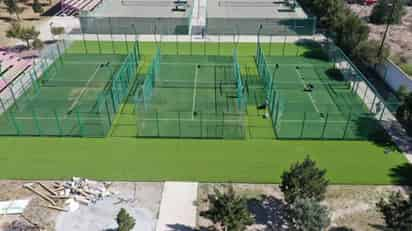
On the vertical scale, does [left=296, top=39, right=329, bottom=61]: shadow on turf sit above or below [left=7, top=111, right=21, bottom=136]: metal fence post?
above

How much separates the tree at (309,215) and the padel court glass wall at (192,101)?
27.7 feet

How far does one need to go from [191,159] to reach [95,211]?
5.94 meters

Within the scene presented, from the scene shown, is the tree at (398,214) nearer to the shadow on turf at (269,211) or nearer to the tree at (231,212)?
the shadow on turf at (269,211)

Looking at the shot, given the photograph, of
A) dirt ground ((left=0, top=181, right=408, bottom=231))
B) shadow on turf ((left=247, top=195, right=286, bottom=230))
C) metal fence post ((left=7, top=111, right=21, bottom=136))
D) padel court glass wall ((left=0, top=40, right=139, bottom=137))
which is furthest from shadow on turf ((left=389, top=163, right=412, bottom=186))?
metal fence post ((left=7, top=111, right=21, bottom=136))

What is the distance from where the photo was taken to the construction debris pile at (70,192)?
16.6m

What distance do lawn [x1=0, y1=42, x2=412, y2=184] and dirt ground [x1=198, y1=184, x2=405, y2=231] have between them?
58 cm

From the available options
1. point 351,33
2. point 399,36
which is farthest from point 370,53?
point 399,36

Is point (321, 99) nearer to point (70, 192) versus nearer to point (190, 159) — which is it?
point (190, 159)

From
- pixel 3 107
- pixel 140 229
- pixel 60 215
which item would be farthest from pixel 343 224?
pixel 3 107

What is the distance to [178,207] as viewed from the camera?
16.5m

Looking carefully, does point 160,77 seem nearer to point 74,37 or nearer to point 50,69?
point 50,69

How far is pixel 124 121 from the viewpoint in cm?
2286

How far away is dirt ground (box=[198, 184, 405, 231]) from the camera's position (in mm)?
15688

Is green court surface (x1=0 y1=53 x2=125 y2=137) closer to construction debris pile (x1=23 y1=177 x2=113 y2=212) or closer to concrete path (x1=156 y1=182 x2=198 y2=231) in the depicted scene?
construction debris pile (x1=23 y1=177 x2=113 y2=212)
